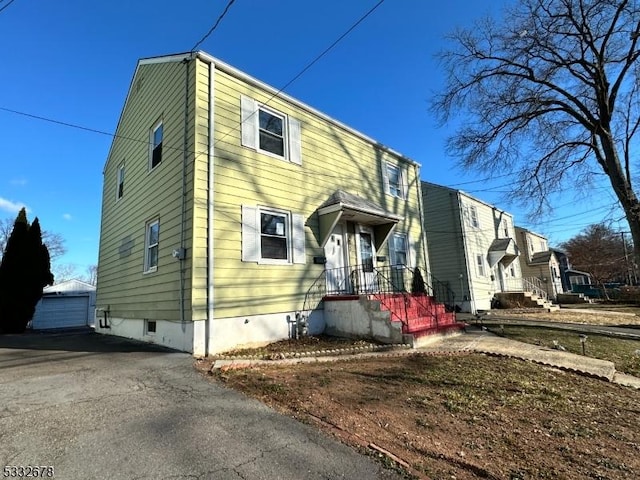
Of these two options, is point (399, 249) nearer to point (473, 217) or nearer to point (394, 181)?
point (394, 181)

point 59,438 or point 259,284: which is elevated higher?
point 259,284

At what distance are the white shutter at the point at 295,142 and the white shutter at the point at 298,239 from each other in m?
1.69

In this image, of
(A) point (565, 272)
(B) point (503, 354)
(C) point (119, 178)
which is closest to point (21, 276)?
(C) point (119, 178)

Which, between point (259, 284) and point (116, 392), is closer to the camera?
point (116, 392)

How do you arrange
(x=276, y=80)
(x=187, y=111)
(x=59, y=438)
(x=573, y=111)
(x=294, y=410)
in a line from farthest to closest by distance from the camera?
(x=573, y=111) < (x=276, y=80) < (x=187, y=111) < (x=294, y=410) < (x=59, y=438)

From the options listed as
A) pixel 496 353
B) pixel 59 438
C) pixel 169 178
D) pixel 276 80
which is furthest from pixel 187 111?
pixel 496 353

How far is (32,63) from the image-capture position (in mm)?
7660

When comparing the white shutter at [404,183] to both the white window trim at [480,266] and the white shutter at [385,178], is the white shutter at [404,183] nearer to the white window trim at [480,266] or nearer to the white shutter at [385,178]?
the white shutter at [385,178]

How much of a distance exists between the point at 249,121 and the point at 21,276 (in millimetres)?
12736

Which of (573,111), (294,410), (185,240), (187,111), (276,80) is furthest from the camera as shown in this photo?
(573,111)

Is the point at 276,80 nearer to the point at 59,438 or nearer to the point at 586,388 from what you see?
the point at 59,438

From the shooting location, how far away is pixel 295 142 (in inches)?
397

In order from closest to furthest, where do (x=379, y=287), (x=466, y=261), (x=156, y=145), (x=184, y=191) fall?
(x=184, y=191) → (x=156, y=145) → (x=379, y=287) → (x=466, y=261)

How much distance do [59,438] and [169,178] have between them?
251 inches
